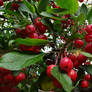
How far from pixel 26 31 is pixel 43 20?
5.7 inches

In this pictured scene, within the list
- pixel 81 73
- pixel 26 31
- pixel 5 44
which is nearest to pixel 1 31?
pixel 5 44

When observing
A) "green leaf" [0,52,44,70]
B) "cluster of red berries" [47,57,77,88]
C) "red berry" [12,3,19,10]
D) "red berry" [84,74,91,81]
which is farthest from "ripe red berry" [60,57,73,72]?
"red berry" [12,3,19,10]

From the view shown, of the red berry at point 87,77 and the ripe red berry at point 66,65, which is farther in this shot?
the red berry at point 87,77

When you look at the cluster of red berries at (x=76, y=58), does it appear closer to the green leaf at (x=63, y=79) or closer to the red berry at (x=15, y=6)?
the green leaf at (x=63, y=79)

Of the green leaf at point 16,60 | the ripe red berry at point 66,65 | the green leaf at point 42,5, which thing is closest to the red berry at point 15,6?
the green leaf at point 42,5

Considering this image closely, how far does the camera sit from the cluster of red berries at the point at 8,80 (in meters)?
0.75

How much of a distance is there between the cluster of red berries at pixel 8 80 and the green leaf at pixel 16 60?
4cm

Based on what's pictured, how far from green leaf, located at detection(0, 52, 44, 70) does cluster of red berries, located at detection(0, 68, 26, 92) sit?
0.04 m

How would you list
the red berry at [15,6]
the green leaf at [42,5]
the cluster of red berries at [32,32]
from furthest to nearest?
1. the red berry at [15,6]
2. the green leaf at [42,5]
3. the cluster of red berries at [32,32]

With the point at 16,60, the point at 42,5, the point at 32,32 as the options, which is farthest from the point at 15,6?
the point at 16,60

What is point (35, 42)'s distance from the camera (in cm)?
77

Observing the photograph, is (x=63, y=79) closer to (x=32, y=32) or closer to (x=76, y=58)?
(x=76, y=58)

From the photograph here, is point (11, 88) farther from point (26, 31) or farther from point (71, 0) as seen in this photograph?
point (71, 0)

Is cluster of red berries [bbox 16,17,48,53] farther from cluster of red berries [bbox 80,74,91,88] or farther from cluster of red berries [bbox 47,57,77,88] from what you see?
cluster of red berries [bbox 80,74,91,88]
